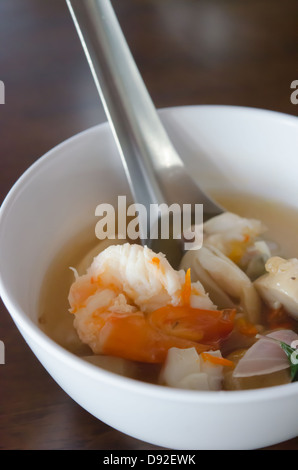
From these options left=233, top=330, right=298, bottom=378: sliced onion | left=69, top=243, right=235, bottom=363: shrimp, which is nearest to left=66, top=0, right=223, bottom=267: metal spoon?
left=69, top=243, right=235, bottom=363: shrimp

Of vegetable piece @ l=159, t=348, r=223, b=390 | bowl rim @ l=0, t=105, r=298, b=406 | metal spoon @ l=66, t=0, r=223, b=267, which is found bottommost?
vegetable piece @ l=159, t=348, r=223, b=390

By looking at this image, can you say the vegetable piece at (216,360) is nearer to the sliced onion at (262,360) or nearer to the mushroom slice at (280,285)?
the sliced onion at (262,360)

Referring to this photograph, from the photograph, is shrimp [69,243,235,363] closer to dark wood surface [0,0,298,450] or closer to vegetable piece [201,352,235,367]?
vegetable piece [201,352,235,367]

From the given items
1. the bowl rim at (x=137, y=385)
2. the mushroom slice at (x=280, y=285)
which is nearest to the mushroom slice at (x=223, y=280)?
the mushroom slice at (x=280, y=285)

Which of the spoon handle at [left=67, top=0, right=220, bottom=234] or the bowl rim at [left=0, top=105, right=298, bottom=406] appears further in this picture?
the spoon handle at [left=67, top=0, right=220, bottom=234]

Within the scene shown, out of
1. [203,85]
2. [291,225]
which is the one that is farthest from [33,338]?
[203,85]

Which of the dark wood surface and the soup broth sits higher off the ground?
the dark wood surface

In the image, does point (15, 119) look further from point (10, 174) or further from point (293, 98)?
point (293, 98)
